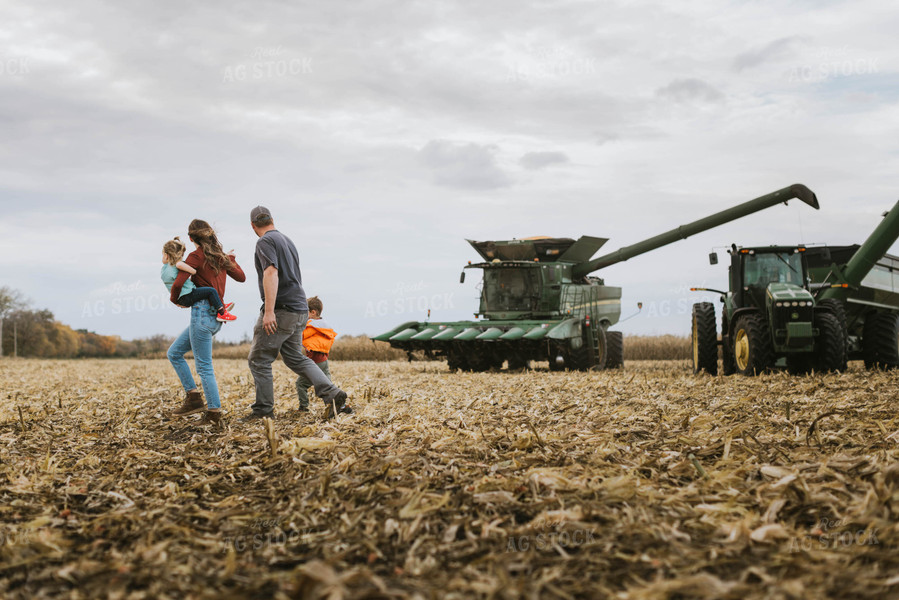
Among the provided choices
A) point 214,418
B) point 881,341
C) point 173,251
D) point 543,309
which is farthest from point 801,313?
point 173,251

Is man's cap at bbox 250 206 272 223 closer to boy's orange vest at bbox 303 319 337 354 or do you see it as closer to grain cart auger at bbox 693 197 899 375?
boy's orange vest at bbox 303 319 337 354

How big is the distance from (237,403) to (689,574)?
23.3 feet

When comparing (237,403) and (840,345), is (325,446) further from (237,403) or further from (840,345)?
(840,345)

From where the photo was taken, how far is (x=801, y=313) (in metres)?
11.9

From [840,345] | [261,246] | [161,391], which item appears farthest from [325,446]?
[840,345]

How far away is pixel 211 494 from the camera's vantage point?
15.0 ft

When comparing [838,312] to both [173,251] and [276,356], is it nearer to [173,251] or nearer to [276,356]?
[276,356]

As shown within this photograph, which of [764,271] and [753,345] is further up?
[764,271]

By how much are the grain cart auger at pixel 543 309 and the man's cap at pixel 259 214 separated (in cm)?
910

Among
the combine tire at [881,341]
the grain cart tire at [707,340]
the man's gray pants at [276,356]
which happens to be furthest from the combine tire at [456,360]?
the man's gray pants at [276,356]

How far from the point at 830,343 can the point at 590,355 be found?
5.92m

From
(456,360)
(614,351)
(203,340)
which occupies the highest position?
(203,340)

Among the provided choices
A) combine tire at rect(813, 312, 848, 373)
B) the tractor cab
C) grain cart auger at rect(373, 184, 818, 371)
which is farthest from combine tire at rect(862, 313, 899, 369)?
grain cart auger at rect(373, 184, 818, 371)

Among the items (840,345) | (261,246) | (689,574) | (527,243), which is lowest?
(689,574)
